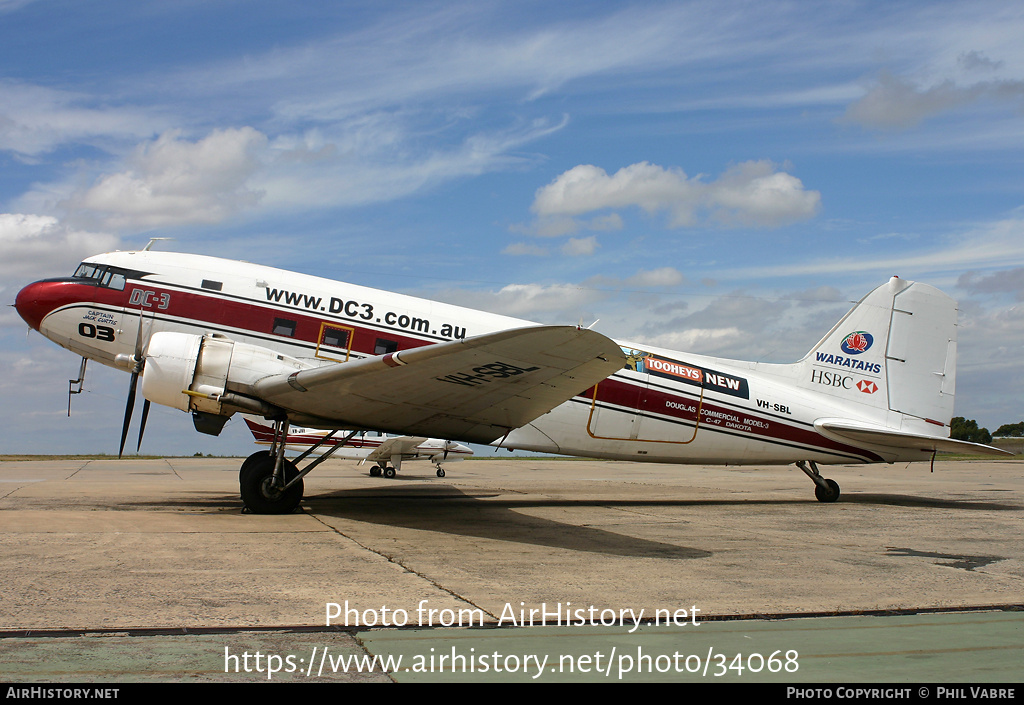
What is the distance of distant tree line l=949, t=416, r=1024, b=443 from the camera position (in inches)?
2852

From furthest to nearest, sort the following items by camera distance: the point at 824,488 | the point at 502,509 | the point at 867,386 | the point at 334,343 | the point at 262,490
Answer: the point at 867,386 < the point at 824,488 < the point at 502,509 < the point at 334,343 < the point at 262,490

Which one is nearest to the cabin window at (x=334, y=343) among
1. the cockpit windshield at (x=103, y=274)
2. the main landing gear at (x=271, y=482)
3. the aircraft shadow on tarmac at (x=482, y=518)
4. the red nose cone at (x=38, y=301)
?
the main landing gear at (x=271, y=482)

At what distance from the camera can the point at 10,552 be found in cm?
731

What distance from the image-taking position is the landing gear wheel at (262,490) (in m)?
11.0

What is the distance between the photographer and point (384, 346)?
40.1ft

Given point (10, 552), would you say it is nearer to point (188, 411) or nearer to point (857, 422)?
point (188, 411)

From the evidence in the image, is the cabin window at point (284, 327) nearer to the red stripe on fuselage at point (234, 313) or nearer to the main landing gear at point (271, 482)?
the red stripe on fuselage at point (234, 313)

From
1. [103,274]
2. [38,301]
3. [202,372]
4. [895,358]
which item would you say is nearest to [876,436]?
[895,358]

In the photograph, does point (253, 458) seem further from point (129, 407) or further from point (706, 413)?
point (706, 413)

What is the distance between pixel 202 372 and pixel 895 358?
1411cm

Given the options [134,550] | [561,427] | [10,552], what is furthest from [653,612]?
[561,427]

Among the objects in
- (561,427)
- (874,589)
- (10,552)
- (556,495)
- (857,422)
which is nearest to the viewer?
(874,589)

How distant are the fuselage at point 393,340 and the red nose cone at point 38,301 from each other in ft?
0.06
